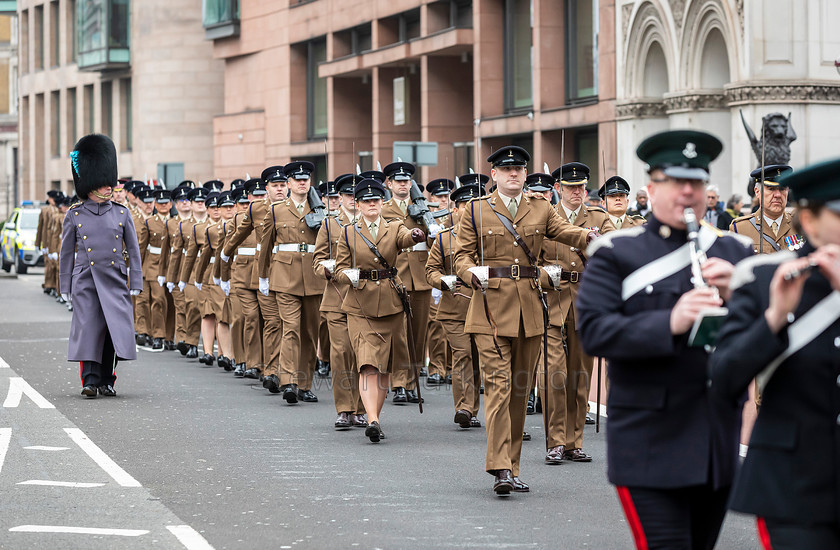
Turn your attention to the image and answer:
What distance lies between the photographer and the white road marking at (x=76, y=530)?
312 inches

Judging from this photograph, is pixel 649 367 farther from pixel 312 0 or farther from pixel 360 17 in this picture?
pixel 312 0

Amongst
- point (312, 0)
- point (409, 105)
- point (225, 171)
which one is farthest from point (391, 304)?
point (225, 171)

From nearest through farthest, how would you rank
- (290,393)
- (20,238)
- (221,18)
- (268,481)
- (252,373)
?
(268,481) → (290,393) → (252,373) → (20,238) → (221,18)

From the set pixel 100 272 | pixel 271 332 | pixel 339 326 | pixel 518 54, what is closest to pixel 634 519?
pixel 339 326

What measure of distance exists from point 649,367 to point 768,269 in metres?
0.70

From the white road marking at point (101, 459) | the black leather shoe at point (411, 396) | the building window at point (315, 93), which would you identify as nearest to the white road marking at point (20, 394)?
the white road marking at point (101, 459)

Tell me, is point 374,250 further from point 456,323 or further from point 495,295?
point 495,295

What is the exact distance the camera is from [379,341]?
1186 cm

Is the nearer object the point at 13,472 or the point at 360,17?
the point at 13,472

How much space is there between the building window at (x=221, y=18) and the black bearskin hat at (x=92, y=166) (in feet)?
114

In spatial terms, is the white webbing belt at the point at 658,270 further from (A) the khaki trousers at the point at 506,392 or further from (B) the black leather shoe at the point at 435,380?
(B) the black leather shoe at the point at 435,380

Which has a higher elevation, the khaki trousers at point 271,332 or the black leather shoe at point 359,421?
the khaki trousers at point 271,332

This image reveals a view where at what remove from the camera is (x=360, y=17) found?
4138 cm

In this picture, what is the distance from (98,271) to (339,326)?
11.6 feet
